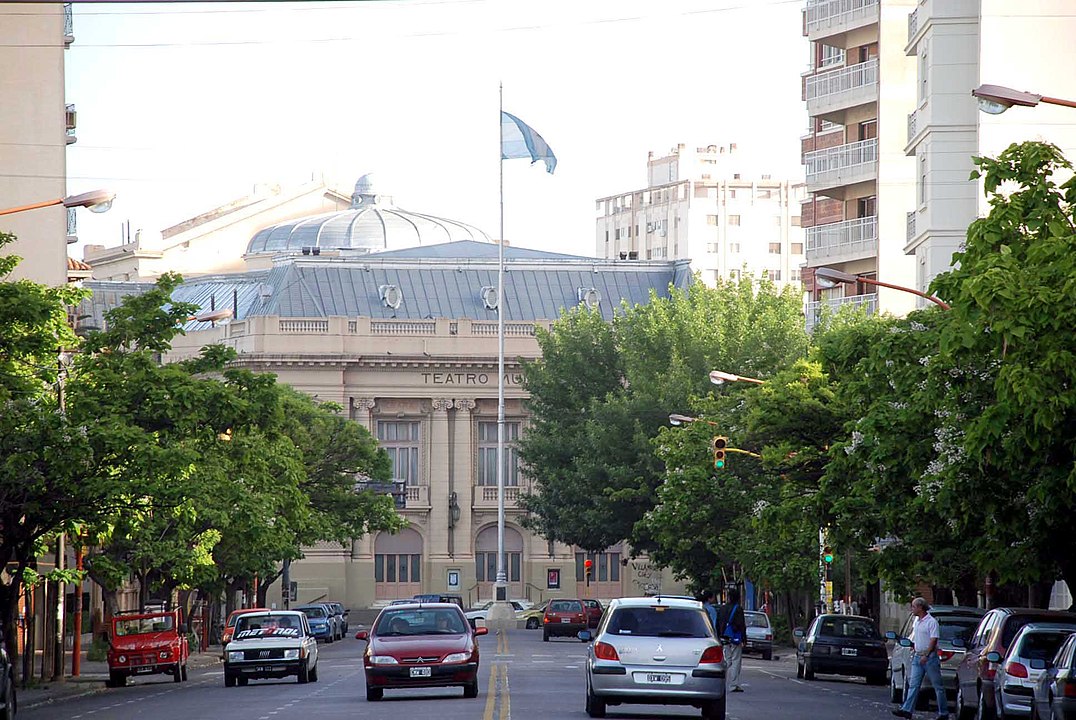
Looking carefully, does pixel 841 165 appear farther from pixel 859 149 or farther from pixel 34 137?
pixel 34 137

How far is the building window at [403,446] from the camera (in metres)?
112

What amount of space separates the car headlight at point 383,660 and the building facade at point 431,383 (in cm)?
7582

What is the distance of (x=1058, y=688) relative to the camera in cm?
2241

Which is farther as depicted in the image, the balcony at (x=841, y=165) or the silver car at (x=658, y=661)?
the balcony at (x=841, y=165)

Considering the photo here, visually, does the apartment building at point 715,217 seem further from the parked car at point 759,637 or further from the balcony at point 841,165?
the parked car at point 759,637

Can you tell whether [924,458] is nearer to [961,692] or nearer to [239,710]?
[961,692]

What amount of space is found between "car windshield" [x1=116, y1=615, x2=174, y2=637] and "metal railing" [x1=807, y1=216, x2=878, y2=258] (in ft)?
110

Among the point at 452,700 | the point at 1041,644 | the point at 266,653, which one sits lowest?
the point at 266,653

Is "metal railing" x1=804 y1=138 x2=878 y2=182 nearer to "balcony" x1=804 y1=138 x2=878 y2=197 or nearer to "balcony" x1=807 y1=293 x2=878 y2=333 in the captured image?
"balcony" x1=804 y1=138 x2=878 y2=197

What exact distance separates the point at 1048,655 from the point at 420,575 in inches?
3429

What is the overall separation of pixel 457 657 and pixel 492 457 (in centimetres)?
8100

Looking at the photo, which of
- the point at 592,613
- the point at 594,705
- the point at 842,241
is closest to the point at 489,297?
the point at 842,241

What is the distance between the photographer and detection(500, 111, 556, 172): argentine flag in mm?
84062

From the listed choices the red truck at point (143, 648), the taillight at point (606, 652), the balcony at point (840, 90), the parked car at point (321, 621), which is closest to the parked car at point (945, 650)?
the taillight at point (606, 652)
